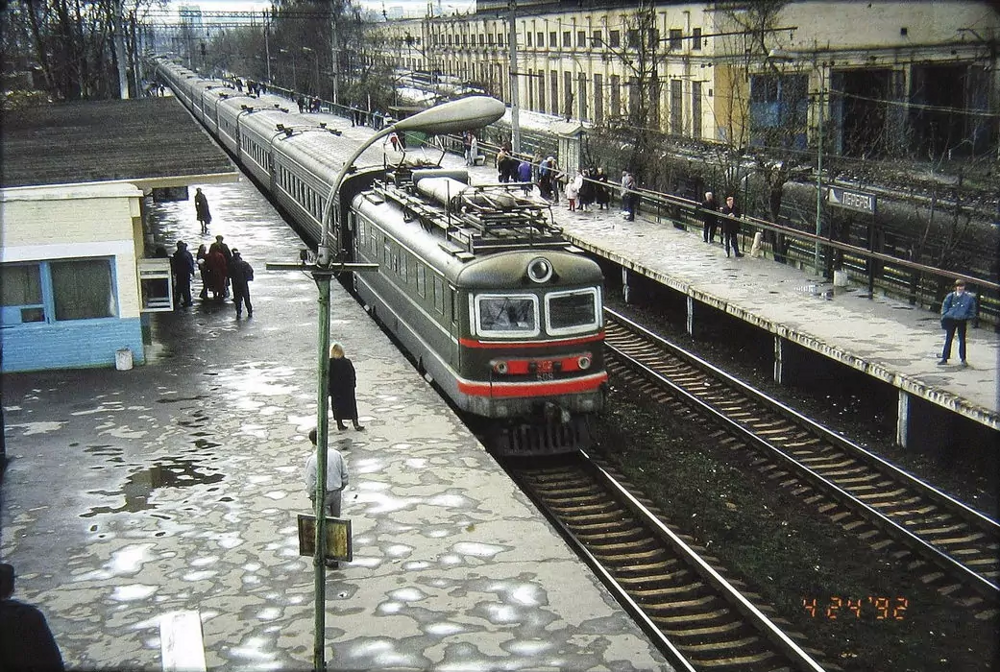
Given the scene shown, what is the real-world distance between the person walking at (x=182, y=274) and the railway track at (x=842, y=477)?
891cm

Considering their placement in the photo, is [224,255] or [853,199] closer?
[853,199]

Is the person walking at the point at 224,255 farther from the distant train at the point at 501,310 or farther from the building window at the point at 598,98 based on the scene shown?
the building window at the point at 598,98

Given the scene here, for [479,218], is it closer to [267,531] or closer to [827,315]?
[267,531]

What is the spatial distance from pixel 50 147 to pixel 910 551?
1846 centimetres

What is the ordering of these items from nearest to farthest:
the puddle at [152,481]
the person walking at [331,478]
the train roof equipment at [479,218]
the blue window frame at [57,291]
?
the person walking at [331,478] → the puddle at [152,481] → the train roof equipment at [479,218] → the blue window frame at [57,291]

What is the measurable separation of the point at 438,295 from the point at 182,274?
9.39 m

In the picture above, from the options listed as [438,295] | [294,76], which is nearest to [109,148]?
[438,295]

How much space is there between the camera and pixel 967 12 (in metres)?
32.7

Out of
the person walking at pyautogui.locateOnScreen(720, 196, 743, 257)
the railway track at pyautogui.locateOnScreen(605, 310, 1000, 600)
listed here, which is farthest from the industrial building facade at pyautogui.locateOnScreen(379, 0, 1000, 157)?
the railway track at pyautogui.locateOnScreen(605, 310, 1000, 600)

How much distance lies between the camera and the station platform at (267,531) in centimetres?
984

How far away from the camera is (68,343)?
18906mm

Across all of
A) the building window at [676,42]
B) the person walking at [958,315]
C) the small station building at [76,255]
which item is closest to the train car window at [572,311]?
the person walking at [958,315]

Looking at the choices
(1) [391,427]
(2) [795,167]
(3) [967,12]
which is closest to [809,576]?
(1) [391,427]

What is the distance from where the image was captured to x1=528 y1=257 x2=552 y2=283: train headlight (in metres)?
14.6
